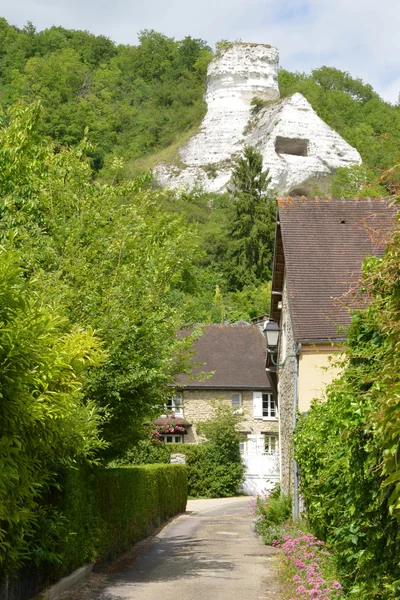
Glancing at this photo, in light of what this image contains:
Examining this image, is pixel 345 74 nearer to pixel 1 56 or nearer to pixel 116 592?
pixel 1 56

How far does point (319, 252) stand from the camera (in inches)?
656

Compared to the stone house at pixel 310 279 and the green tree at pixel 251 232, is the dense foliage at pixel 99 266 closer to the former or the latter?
the stone house at pixel 310 279

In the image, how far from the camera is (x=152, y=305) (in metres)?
12.4

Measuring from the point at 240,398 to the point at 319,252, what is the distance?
22592mm

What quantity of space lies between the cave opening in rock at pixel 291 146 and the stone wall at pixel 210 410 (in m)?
51.6

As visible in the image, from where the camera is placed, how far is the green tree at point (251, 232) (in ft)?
201

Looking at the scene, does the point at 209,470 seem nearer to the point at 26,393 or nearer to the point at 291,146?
the point at 26,393

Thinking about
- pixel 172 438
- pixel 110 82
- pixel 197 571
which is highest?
pixel 110 82

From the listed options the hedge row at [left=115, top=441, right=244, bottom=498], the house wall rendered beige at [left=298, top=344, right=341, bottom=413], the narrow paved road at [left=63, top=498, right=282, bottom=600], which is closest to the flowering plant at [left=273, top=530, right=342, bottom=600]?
the narrow paved road at [left=63, top=498, right=282, bottom=600]

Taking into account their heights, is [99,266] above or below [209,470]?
above

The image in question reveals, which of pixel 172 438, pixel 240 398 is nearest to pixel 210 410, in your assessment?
pixel 240 398

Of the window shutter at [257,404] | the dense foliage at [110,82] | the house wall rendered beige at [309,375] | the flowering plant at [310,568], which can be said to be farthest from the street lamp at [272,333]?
the dense foliage at [110,82]

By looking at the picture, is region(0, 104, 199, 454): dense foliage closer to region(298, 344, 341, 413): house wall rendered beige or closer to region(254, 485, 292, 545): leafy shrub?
region(298, 344, 341, 413): house wall rendered beige

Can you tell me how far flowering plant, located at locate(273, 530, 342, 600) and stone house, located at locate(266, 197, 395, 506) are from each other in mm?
3958
